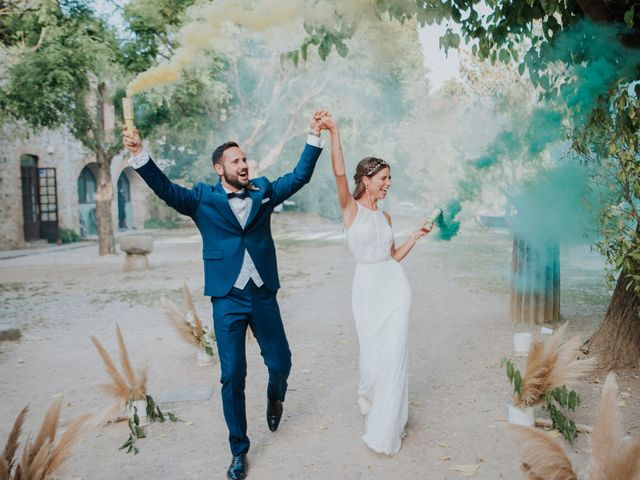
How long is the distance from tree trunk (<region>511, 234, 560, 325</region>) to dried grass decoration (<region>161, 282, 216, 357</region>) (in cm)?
400

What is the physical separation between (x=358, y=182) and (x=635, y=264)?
2.34m

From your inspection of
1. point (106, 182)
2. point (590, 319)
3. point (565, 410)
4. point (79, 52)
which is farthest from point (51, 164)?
point (565, 410)

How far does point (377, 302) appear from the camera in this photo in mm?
4070

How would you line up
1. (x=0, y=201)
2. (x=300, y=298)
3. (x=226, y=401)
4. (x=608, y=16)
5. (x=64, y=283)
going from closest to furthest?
(x=226, y=401)
(x=608, y=16)
(x=300, y=298)
(x=64, y=283)
(x=0, y=201)

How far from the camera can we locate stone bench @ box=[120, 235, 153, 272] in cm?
1409

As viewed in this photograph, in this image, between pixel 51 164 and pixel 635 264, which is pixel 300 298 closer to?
pixel 635 264

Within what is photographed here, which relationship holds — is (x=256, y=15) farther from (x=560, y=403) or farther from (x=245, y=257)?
(x=560, y=403)

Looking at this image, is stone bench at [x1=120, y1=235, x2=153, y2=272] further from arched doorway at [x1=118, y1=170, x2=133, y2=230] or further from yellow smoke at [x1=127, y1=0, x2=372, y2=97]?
arched doorway at [x1=118, y1=170, x2=133, y2=230]

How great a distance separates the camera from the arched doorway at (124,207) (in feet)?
108

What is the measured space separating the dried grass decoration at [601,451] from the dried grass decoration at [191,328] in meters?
4.65

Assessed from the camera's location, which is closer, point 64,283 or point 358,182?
point 358,182

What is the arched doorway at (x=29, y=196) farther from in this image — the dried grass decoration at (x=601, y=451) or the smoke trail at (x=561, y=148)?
the dried grass decoration at (x=601, y=451)

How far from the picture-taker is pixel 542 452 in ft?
5.92

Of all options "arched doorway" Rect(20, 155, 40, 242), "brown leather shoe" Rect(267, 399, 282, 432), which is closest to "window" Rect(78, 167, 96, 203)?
"arched doorway" Rect(20, 155, 40, 242)
